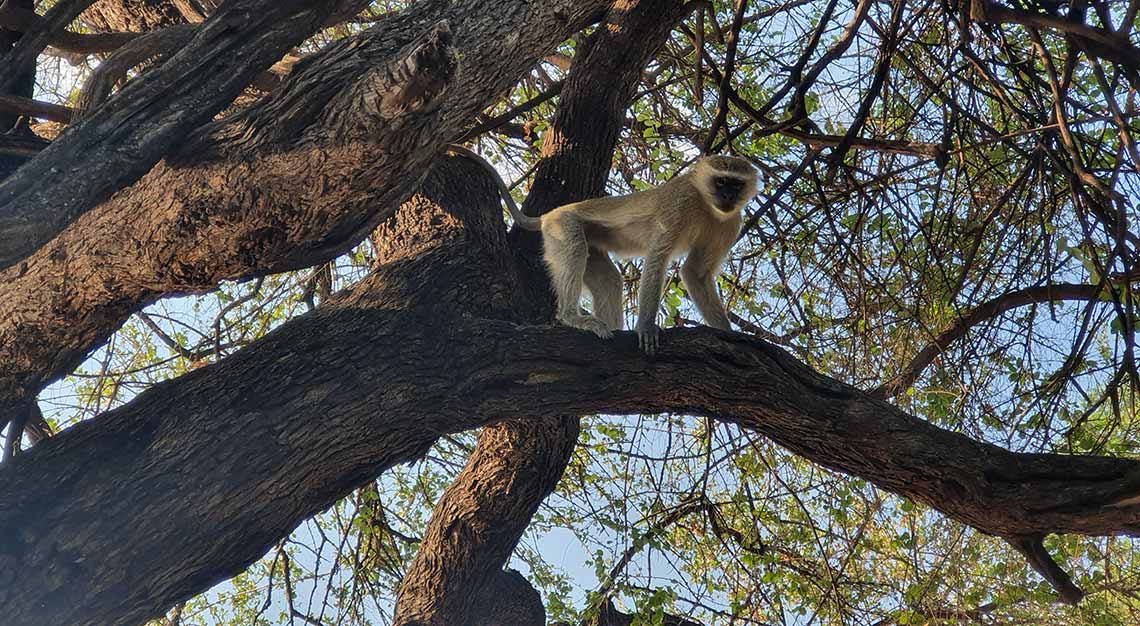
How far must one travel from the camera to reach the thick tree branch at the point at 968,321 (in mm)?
4758

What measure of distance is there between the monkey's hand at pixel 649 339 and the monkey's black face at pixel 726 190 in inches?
44.8

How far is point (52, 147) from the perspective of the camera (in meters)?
3.50

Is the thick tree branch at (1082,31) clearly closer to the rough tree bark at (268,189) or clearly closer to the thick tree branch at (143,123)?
the rough tree bark at (268,189)

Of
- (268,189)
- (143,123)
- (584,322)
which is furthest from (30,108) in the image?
(584,322)

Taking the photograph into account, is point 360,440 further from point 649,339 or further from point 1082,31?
point 1082,31

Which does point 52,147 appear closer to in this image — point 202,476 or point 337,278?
point 202,476

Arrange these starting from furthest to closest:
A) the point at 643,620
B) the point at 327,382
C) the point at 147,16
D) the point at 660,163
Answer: the point at 660,163
the point at 147,16
the point at 643,620
the point at 327,382

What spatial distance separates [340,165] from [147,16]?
2.70m

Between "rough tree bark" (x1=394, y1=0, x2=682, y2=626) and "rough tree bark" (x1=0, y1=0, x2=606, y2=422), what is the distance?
157 cm

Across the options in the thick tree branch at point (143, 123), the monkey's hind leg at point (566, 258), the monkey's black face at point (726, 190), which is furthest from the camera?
the monkey's black face at point (726, 190)

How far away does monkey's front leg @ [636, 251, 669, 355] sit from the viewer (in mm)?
4168

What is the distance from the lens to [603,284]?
18.6 ft

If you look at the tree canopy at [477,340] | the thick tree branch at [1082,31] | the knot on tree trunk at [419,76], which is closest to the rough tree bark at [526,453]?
the tree canopy at [477,340]

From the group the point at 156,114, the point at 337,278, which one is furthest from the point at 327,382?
the point at 337,278
